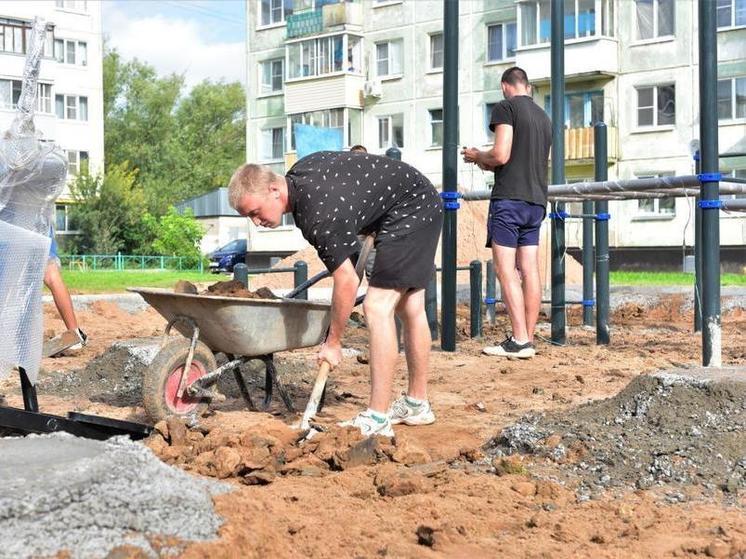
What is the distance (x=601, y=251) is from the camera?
9523 millimetres

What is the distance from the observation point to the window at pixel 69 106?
56062 mm

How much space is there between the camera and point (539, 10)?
3866 centimetres

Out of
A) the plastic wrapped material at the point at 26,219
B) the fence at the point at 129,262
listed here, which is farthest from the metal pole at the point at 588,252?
the fence at the point at 129,262

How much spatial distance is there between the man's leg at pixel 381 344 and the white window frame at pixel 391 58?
3848 centimetres

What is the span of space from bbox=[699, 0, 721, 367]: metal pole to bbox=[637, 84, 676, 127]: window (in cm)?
3023

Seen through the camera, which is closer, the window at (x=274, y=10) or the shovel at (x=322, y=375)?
the shovel at (x=322, y=375)

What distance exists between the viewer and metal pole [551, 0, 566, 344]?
944 centimetres

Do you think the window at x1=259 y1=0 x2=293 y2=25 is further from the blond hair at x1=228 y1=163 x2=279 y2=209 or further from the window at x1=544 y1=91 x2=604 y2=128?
the blond hair at x1=228 y1=163 x2=279 y2=209

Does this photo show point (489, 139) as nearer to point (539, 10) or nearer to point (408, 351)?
point (539, 10)

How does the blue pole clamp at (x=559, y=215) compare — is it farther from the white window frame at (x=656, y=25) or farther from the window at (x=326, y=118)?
the window at (x=326, y=118)

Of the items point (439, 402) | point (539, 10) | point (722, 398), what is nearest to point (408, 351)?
point (439, 402)

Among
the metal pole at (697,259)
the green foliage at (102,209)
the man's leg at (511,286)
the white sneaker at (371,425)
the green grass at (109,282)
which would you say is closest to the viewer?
the white sneaker at (371,425)

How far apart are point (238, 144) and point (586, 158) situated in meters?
40.6

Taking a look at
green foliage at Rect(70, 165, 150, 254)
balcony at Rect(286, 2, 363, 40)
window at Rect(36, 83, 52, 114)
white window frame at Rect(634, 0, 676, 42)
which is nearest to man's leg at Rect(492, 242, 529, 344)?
white window frame at Rect(634, 0, 676, 42)
